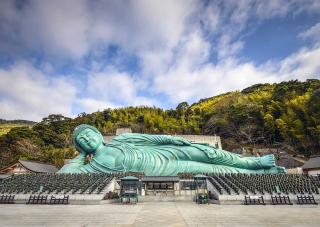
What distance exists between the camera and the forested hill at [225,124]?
4059 cm

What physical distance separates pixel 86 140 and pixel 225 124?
114ft

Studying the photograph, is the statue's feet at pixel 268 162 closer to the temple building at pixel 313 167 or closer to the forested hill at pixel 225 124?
the temple building at pixel 313 167

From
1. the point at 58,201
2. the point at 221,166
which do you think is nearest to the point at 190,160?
the point at 221,166

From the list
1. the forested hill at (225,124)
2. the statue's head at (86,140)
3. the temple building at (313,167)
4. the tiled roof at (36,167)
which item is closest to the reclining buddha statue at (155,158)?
the statue's head at (86,140)

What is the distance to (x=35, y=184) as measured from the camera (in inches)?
671

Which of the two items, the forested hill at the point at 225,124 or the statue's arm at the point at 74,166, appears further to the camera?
the forested hill at the point at 225,124

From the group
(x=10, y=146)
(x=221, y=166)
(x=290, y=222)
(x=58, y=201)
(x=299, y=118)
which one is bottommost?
(x=290, y=222)

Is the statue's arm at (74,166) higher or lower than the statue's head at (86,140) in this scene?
lower

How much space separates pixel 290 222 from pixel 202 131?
4951cm

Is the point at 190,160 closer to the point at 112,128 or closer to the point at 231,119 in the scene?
the point at 231,119

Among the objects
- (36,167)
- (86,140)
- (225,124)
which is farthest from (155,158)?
(225,124)

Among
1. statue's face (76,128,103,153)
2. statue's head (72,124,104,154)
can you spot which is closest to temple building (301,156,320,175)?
statue's head (72,124,104,154)

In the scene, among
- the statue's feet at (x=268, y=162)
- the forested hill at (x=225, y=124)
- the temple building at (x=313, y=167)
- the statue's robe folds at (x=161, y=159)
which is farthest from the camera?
the forested hill at (x=225, y=124)

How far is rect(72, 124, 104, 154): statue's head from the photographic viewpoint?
78.6 ft
